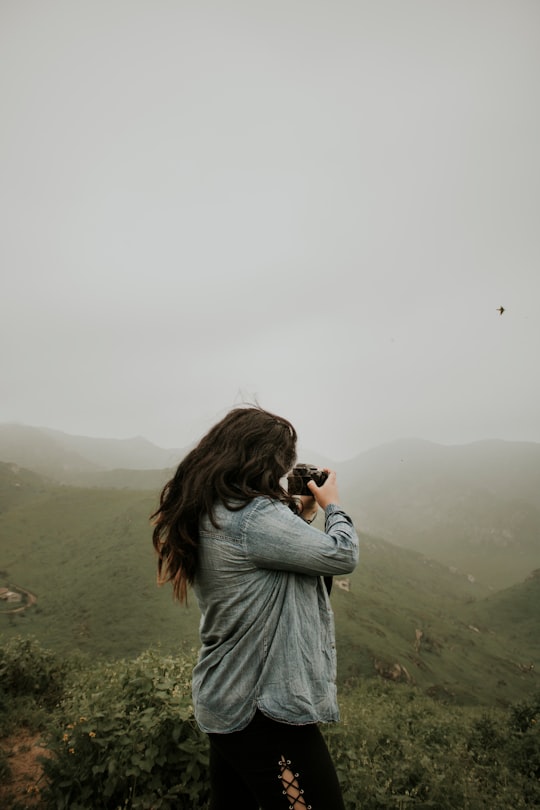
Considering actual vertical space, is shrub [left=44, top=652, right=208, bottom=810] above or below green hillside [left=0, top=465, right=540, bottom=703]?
above

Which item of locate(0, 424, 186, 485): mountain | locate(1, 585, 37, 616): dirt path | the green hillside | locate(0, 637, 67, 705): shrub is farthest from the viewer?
locate(0, 424, 186, 485): mountain

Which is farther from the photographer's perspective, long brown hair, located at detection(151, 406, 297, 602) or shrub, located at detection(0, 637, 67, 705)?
shrub, located at detection(0, 637, 67, 705)

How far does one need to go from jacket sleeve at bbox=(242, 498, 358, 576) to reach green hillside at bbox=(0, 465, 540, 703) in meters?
23.0

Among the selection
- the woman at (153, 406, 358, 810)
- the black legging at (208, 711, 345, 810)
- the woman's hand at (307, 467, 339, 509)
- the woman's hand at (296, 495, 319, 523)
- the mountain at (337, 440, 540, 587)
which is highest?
the woman's hand at (307, 467, 339, 509)

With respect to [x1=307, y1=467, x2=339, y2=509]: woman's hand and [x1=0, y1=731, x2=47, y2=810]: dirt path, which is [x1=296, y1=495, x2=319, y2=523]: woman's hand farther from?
[x1=0, y1=731, x2=47, y2=810]: dirt path

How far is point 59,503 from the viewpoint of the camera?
46.2m

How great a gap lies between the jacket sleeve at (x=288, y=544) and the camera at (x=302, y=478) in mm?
463

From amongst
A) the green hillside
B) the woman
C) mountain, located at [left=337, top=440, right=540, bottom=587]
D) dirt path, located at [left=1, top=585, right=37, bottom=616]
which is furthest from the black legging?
mountain, located at [left=337, top=440, right=540, bottom=587]

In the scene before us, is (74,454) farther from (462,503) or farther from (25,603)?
(462,503)

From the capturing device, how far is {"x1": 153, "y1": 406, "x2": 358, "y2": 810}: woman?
6.10 ft

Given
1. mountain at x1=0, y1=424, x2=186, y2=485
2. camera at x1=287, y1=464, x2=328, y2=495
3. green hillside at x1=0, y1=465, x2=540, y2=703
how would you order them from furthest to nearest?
mountain at x1=0, y1=424, x2=186, y2=485
green hillside at x1=0, y1=465, x2=540, y2=703
camera at x1=287, y1=464, x2=328, y2=495

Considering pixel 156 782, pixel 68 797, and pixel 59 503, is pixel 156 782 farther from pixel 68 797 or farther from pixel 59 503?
pixel 59 503

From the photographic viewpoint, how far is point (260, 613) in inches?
76.1

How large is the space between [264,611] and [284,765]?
722 millimetres
